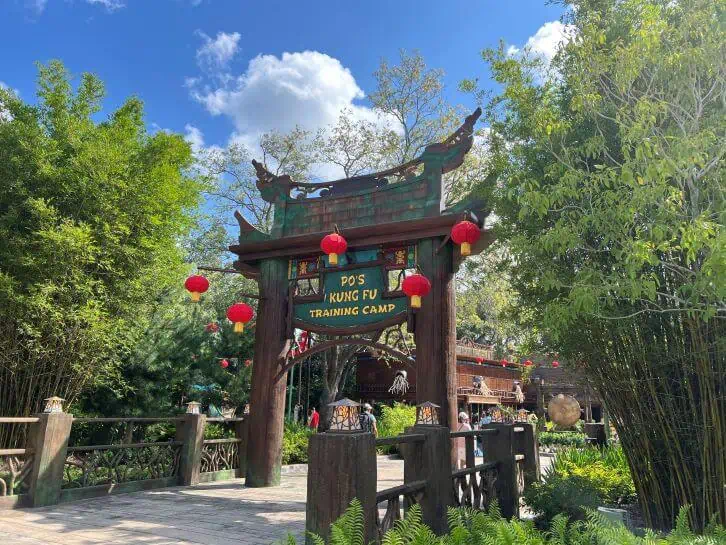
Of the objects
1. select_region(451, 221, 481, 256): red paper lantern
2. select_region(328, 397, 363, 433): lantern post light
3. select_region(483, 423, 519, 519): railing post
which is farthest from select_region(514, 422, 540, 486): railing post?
select_region(328, 397, 363, 433): lantern post light

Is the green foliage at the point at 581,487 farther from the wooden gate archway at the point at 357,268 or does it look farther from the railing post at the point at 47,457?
the railing post at the point at 47,457

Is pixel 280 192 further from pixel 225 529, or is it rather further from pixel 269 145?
pixel 269 145

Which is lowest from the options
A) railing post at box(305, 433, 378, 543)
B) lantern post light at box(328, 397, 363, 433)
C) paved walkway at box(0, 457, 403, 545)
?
paved walkway at box(0, 457, 403, 545)

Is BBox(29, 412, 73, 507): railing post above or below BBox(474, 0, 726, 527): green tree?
below

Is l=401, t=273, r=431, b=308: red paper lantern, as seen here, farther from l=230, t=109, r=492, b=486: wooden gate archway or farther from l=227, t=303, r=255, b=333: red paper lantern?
l=227, t=303, r=255, b=333: red paper lantern

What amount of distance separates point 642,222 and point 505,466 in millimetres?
3007

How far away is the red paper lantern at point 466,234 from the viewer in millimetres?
6008

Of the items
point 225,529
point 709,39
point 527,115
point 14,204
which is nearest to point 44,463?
point 225,529

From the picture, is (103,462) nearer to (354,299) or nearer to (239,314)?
(239,314)

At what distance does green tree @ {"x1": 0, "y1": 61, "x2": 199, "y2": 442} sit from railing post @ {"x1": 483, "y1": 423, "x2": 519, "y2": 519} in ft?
16.6

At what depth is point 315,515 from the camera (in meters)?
3.09

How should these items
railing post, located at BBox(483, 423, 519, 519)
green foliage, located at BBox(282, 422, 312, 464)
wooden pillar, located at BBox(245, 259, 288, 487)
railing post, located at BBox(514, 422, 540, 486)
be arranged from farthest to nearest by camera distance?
green foliage, located at BBox(282, 422, 312, 464) → wooden pillar, located at BBox(245, 259, 288, 487) → railing post, located at BBox(514, 422, 540, 486) → railing post, located at BBox(483, 423, 519, 519)

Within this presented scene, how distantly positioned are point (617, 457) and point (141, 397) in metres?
8.00

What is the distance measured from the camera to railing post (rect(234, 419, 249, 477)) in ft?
28.6
